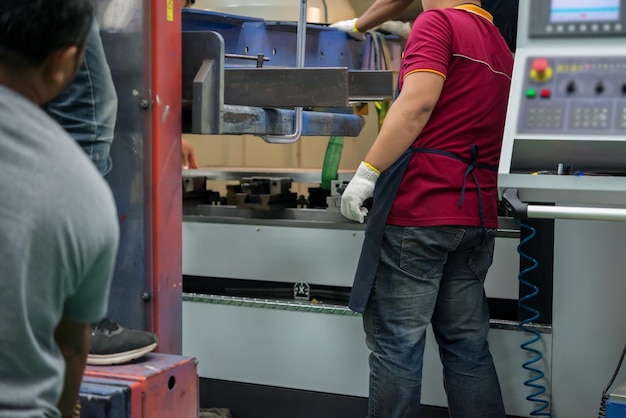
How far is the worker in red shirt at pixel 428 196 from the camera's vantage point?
2.13 meters

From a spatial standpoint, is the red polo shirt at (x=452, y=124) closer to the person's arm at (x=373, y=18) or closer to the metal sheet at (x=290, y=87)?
the metal sheet at (x=290, y=87)

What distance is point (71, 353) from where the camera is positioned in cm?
114

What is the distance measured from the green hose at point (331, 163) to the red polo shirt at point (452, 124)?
2.36 feet

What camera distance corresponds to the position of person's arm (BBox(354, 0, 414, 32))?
2.68 meters

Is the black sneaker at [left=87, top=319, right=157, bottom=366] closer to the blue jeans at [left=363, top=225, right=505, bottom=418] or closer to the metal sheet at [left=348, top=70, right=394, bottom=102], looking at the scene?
the blue jeans at [left=363, top=225, right=505, bottom=418]

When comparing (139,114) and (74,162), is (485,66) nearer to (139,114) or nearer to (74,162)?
(139,114)

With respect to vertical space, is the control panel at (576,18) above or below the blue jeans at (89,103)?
above

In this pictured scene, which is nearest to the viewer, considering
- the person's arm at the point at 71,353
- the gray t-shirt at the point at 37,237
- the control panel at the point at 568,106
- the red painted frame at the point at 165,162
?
the gray t-shirt at the point at 37,237

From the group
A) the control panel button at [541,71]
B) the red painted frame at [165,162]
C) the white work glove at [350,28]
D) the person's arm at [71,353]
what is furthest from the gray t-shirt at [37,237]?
the white work glove at [350,28]

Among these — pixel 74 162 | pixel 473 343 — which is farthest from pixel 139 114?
pixel 473 343

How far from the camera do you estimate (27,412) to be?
3.09 ft

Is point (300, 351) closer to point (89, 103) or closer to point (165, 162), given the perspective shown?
point (165, 162)

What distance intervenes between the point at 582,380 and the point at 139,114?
148 cm

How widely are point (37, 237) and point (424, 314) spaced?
56.1 inches
